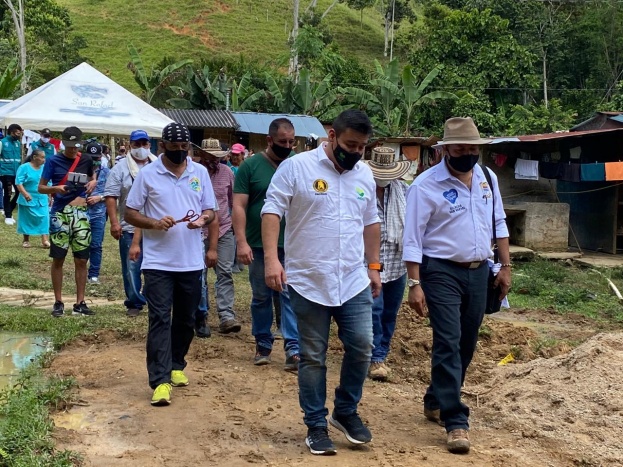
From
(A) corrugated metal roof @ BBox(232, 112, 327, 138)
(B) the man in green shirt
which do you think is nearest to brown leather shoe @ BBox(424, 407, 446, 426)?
(B) the man in green shirt

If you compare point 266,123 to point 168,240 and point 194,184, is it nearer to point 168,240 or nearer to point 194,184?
point 194,184

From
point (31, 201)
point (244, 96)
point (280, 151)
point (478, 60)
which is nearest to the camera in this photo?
point (280, 151)

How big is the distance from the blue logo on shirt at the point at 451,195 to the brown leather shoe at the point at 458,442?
1.40 meters

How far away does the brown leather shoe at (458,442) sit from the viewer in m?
4.66

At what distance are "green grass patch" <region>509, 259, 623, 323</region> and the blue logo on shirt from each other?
20.4ft

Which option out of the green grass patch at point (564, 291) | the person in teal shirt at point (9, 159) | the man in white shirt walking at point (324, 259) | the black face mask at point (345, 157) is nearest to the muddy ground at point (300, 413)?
the man in white shirt walking at point (324, 259)

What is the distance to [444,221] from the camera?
4.94m

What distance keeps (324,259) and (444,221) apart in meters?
0.86

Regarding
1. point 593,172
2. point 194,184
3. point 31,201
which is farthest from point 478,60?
point 194,184

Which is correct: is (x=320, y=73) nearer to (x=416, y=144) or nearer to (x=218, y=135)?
(x=218, y=135)

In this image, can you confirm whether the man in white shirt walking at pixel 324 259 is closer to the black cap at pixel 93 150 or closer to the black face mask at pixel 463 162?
the black face mask at pixel 463 162

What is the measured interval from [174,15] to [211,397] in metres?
69.3

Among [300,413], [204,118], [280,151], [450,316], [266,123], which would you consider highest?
[204,118]

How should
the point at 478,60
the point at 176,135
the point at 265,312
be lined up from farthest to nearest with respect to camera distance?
the point at 478,60 < the point at 265,312 < the point at 176,135
